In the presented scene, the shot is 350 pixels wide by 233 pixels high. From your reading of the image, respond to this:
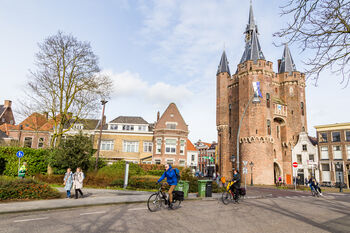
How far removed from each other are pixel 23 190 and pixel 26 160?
41.0ft

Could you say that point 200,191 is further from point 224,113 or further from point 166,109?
point 224,113

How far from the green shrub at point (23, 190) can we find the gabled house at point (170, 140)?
24.7 meters

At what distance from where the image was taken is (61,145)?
2078cm

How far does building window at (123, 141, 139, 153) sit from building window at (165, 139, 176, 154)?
17.5 ft

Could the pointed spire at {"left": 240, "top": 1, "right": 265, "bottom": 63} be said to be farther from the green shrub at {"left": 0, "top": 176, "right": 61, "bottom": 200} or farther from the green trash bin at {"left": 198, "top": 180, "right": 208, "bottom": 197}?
the green shrub at {"left": 0, "top": 176, "right": 61, "bottom": 200}

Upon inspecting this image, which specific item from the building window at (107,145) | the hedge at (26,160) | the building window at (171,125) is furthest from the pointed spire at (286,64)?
the hedge at (26,160)

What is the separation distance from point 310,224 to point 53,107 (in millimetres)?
22150

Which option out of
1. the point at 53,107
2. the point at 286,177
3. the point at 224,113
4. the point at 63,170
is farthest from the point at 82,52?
the point at 286,177

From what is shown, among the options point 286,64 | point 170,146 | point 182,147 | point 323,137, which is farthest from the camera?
point 286,64

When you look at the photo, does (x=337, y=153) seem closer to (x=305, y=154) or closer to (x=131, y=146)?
(x=305, y=154)

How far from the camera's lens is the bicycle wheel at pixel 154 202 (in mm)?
9000

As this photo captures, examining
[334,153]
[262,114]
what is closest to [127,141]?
[262,114]

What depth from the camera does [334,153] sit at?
38094 mm

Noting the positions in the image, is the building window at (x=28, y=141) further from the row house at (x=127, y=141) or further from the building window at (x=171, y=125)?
the building window at (x=171, y=125)
